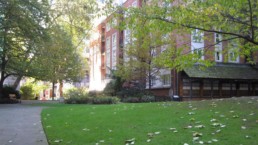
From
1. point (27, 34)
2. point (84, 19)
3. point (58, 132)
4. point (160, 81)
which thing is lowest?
point (58, 132)

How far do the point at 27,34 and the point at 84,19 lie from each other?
52.9 ft

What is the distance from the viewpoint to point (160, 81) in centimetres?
3806

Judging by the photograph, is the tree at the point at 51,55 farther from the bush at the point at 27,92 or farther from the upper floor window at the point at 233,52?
the upper floor window at the point at 233,52

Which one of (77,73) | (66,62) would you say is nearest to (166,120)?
(66,62)

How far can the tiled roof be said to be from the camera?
33281 millimetres

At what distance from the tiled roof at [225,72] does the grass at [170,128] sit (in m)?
19.3

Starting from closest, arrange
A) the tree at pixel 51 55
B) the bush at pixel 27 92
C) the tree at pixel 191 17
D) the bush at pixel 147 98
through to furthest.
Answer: the tree at pixel 191 17
the bush at pixel 147 98
the tree at pixel 51 55
the bush at pixel 27 92

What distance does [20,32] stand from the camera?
91.4 feet

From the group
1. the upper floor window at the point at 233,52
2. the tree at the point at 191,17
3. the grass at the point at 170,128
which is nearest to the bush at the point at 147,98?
the grass at the point at 170,128

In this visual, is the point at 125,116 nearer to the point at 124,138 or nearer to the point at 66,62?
the point at 124,138

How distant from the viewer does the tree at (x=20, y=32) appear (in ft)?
78.2

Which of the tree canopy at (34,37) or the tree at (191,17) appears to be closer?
the tree at (191,17)

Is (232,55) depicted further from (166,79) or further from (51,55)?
(166,79)

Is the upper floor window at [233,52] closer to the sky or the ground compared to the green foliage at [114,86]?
closer to the sky
